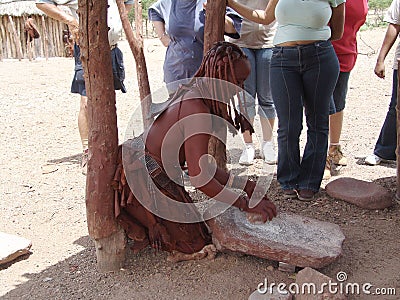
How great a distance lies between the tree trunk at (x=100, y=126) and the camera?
9.00 feet

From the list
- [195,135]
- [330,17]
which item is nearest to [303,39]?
[330,17]

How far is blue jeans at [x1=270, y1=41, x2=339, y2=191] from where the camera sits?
3.53m

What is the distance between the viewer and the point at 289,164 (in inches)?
153

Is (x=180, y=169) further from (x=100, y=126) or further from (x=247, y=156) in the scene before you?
(x=247, y=156)

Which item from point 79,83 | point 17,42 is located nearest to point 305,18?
point 79,83

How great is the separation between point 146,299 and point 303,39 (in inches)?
80.6

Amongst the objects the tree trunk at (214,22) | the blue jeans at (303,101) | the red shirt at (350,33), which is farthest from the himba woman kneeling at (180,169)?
the red shirt at (350,33)

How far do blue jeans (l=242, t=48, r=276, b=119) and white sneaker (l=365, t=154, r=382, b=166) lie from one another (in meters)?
0.99

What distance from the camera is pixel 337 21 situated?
12.1 feet

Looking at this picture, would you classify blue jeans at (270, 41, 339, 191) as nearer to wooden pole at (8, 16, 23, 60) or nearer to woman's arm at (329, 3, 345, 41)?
woman's arm at (329, 3, 345, 41)

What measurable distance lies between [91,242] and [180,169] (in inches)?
37.5

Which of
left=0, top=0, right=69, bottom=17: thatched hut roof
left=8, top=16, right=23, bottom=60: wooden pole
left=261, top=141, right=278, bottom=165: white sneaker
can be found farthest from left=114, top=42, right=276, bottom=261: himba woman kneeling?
left=0, top=0, right=69, bottom=17: thatched hut roof

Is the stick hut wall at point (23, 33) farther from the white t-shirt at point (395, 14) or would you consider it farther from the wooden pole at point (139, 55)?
the white t-shirt at point (395, 14)

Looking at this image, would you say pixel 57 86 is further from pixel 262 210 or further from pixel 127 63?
pixel 262 210
